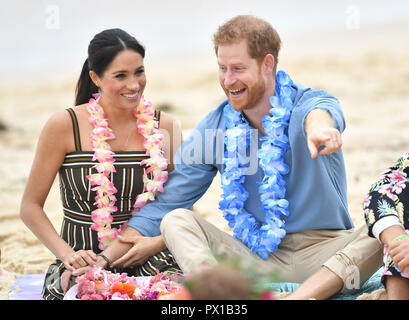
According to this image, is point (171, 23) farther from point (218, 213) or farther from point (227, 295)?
point (227, 295)

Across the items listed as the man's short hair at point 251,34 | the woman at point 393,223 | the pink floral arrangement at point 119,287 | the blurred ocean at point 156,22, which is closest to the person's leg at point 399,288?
the woman at point 393,223

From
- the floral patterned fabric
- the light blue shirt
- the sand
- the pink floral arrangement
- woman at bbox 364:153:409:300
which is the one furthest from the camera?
the sand

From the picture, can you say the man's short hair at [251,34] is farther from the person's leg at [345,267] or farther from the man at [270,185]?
the person's leg at [345,267]

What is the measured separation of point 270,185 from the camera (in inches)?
117

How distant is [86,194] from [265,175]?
0.97m

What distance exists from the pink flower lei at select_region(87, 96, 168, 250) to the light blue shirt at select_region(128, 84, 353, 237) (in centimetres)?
7

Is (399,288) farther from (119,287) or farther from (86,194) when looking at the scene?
(86,194)

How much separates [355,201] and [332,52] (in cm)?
840

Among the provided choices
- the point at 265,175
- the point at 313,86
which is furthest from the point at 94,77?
the point at 313,86

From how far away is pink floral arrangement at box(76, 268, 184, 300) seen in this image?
110 inches

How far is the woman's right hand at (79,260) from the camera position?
3.05m

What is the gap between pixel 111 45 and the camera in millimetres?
3219

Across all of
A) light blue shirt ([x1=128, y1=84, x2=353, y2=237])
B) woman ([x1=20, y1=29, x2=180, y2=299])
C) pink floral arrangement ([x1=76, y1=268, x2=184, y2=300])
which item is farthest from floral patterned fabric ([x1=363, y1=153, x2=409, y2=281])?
woman ([x1=20, y1=29, x2=180, y2=299])

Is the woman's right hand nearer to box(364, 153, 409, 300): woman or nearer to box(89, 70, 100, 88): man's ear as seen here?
box(89, 70, 100, 88): man's ear
